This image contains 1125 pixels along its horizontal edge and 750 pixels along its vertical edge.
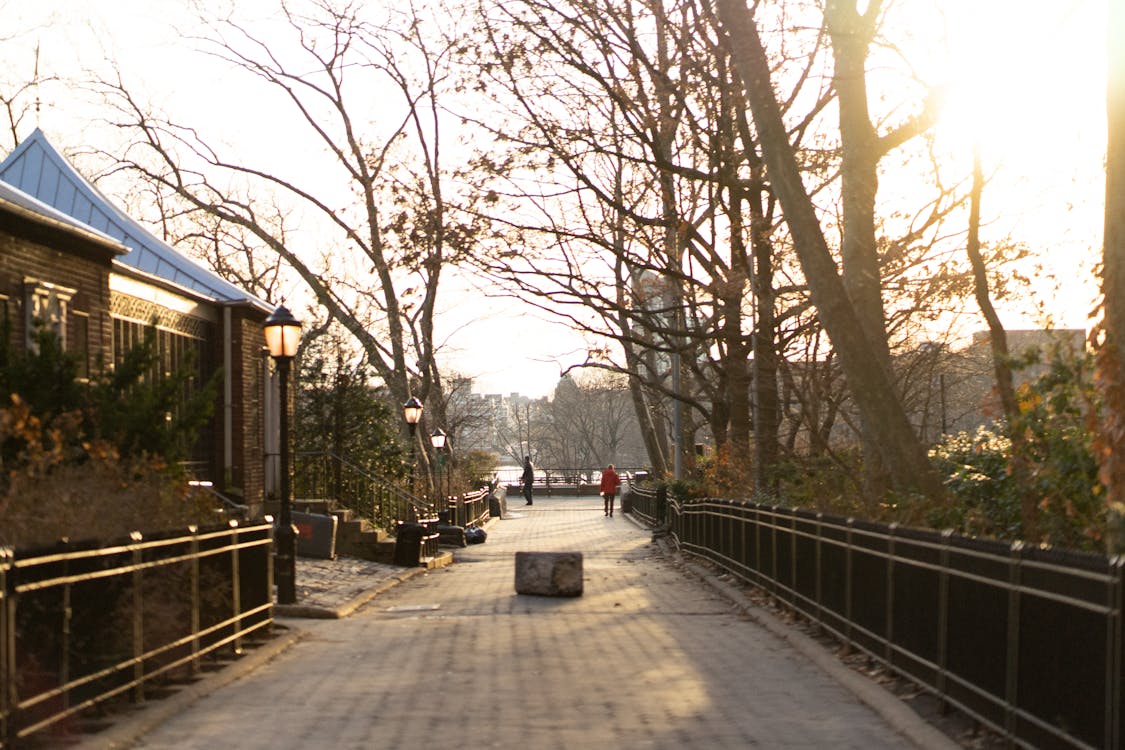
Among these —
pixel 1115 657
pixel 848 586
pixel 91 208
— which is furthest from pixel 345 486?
pixel 1115 657

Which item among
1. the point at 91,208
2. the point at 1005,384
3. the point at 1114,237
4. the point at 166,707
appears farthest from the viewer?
the point at 91,208

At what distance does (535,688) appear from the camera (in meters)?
10.6

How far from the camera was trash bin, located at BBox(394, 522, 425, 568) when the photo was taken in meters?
27.7

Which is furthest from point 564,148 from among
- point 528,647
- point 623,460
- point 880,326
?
point 623,460

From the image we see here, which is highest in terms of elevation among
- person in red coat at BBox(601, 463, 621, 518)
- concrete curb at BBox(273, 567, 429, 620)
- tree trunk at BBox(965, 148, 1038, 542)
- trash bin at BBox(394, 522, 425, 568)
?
tree trunk at BBox(965, 148, 1038, 542)

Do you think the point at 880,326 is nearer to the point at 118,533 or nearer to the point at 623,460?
the point at 118,533

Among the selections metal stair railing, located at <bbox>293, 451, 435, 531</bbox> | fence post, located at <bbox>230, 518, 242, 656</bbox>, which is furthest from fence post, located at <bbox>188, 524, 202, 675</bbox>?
metal stair railing, located at <bbox>293, 451, 435, 531</bbox>

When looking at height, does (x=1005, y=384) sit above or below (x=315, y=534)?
above

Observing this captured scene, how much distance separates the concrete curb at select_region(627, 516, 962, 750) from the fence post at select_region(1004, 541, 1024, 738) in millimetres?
405

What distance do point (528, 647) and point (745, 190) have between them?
16.4 metres

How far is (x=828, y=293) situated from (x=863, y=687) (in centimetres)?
835

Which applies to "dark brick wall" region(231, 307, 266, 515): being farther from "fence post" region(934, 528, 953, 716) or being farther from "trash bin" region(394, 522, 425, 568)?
"fence post" region(934, 528, 953, 716)

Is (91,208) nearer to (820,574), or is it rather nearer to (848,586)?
(820,574)

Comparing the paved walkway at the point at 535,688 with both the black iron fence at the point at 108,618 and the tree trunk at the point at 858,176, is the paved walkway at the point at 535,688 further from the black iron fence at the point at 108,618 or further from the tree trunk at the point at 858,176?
the tree trunk at the point at 858,176
